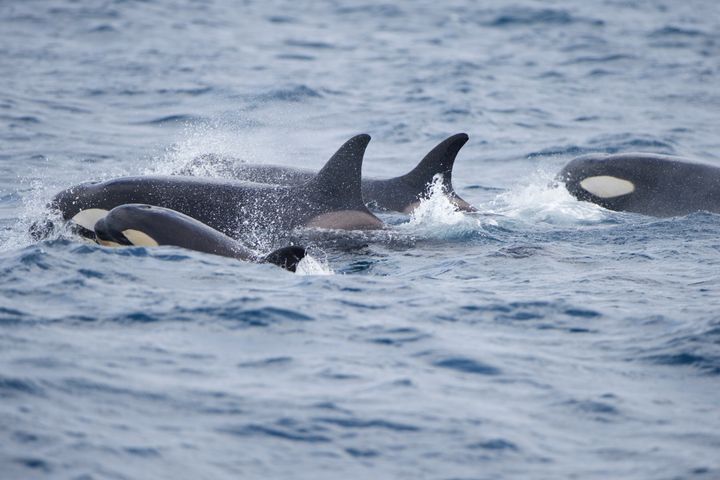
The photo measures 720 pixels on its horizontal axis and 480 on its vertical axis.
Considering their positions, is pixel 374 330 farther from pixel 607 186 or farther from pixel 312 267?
pixel 607 186

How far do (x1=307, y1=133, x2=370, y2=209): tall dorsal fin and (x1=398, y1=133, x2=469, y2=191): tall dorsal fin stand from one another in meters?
1.68

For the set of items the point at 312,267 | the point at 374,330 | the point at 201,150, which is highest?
the point at 201,150

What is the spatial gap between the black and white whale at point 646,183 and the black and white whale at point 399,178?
1.79m

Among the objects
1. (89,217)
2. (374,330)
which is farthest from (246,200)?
(374,330)

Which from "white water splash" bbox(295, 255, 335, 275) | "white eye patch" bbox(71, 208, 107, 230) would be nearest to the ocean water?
"white water splash" bbox(295, 255, 335, 275)

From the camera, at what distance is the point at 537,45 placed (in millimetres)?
28234

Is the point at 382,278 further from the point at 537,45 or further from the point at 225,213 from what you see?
the point at 537,45

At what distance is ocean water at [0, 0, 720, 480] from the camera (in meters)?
6.46

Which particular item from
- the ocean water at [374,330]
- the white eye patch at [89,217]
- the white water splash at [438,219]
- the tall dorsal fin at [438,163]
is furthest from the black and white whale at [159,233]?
the tall dorsal fin at [438,163]

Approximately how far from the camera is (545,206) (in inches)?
532

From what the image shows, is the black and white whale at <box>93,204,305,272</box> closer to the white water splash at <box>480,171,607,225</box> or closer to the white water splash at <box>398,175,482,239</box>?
the white water splash at <box>398,175,482,239</box>

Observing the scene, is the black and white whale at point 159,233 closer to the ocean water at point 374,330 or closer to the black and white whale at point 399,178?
the ocean water at point 374,330

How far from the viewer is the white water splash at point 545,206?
1298 centimetres

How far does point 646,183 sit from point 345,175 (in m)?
4.30
